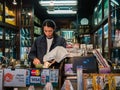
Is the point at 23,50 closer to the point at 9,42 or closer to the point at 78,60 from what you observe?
the point at 9,42

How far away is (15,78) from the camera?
202 cm

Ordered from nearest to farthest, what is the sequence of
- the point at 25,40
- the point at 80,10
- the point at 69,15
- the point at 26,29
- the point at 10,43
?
the point at 10,43
the point at 26,29
the point at 25,40
the point at 80,10
the point at 69,15

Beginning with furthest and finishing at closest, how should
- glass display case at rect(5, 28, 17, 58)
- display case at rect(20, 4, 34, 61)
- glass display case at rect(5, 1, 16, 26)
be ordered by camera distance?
display case at rect(20, 4, 34, 61) → glass display case at rect(5, 1, 16, 26) → glass display case at rect(5, 28, 17, 58)

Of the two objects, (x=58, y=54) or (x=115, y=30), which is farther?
(x=115, y=30)

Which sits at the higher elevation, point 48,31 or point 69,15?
point 69,15

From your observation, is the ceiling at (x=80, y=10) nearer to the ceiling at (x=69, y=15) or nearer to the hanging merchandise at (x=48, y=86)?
the ceiling at (x=69, y=15)

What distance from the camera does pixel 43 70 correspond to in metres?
1.99

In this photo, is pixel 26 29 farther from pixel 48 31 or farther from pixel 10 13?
pixel 48 31

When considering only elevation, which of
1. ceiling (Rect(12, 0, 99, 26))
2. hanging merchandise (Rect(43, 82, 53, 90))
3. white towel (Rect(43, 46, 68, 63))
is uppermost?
ceiling (Rect(12, 0, 99, 26))

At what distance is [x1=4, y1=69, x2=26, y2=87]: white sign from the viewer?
2.00 meters

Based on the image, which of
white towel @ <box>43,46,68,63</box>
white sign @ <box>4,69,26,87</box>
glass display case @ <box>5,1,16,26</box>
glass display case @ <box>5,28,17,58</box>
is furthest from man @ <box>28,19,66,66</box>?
glass display case @ <box>5,1,16,26</box>

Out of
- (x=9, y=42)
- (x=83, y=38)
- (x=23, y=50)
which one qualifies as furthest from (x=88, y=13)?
(x=9, y=42)

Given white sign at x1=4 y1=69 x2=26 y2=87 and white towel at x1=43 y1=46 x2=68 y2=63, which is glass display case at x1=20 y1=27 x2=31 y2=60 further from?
white sign at x1=4 y1=69 x2=26 y2=87

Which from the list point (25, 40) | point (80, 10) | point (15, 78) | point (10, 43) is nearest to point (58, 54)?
point (15, 78)
